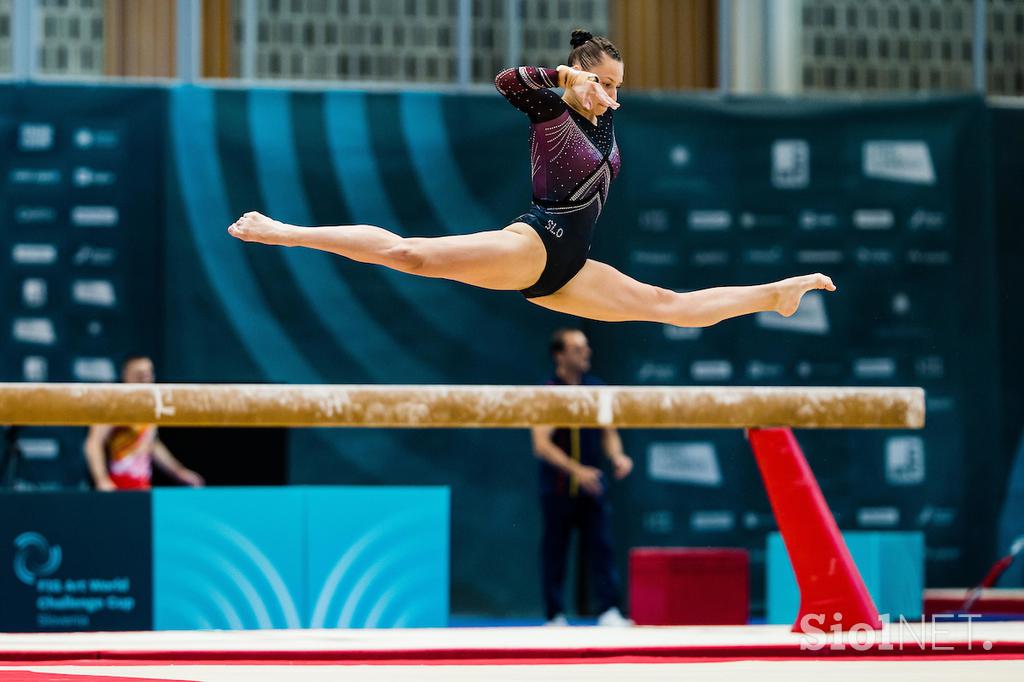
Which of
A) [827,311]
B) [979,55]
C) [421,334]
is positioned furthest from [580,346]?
[979,55]

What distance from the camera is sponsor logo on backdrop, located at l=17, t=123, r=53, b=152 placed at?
910 centimetres

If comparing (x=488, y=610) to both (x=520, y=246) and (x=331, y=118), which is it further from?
(x=520, y=246)

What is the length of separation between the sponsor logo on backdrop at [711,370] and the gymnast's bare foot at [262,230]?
17.7 feet

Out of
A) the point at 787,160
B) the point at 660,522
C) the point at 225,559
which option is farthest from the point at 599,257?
the point at 225,559

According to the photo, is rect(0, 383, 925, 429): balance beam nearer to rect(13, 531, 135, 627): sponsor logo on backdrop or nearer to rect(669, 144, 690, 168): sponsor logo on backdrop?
rect(13, 531, 135, 627): sponsor logo on backdrop

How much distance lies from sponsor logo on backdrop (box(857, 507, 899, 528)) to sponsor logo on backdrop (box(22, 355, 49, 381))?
5.52m

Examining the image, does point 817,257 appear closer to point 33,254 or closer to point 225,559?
point 225,559

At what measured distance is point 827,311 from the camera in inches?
378

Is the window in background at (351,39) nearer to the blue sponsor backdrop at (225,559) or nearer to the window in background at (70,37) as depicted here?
the window in background at (70,37)

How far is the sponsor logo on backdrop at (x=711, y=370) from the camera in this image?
9.53m

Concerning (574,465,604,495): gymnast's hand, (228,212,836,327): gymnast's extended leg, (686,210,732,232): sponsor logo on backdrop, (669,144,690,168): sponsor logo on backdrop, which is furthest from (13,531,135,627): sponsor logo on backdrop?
(669,144,690,168): sponsor logo on backdrop

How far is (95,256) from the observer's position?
30.1ft

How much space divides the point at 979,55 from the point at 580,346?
14.5 feet

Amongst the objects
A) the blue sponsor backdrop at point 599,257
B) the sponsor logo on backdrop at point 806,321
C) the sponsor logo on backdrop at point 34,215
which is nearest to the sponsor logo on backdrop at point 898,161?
the blue sponsor backdrop at point 599,257
